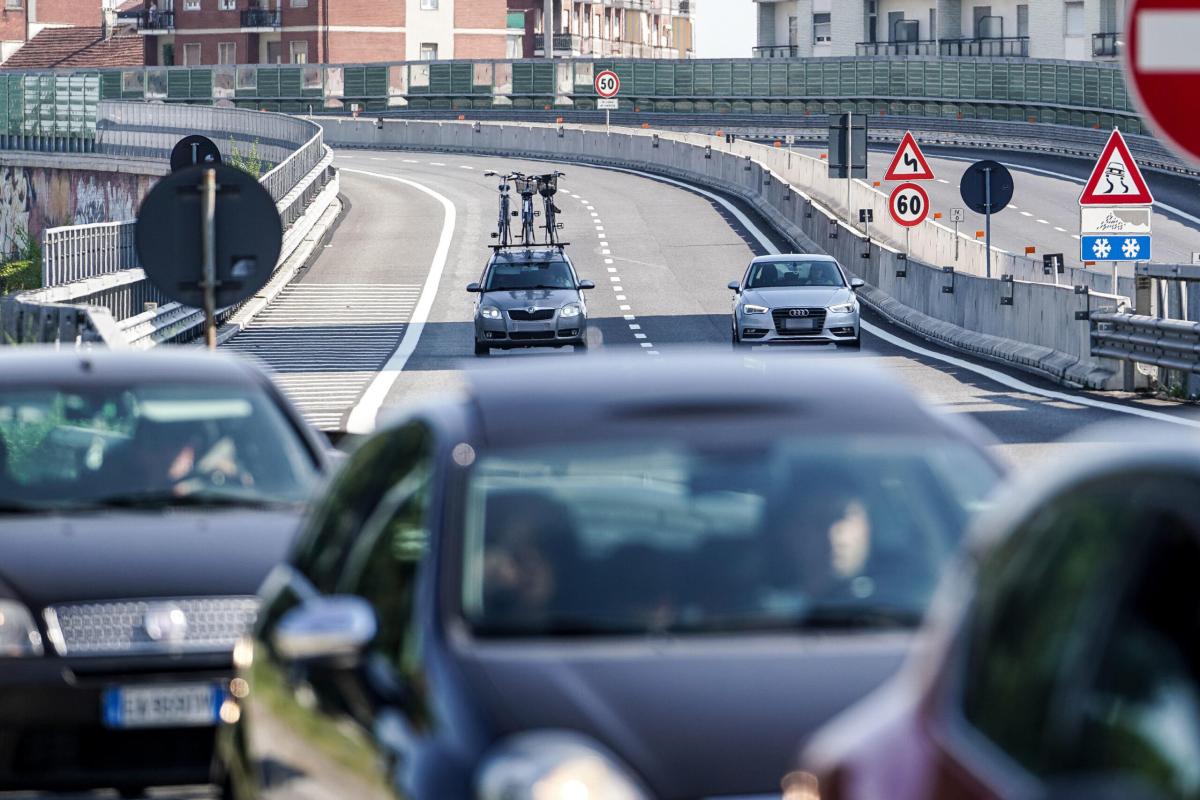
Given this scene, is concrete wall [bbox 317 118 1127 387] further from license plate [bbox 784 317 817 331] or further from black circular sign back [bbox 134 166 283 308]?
black circular sign back [bbox 134 166 283 308]

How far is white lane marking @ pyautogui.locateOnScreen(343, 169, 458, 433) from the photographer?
75.7 ft

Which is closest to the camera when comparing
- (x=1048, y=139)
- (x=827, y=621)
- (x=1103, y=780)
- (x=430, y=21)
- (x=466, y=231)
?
(x=1103, y=780)

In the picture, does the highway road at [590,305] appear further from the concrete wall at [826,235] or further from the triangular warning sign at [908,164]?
the triangular warning sign at [908,164]

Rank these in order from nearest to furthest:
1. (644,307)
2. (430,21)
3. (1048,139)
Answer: (644,307)
(1048,139)
(430,21)

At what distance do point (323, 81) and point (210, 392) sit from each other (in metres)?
101

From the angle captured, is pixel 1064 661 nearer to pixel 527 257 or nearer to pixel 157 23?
pixel 527 257

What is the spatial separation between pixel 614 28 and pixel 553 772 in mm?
171760

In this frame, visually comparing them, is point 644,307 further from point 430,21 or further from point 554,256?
point 430,21

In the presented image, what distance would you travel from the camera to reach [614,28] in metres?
173

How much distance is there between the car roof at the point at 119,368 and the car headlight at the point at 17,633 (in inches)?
58.1

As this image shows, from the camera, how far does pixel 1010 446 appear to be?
18516 mm

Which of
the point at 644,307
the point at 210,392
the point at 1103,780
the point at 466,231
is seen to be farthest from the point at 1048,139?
the point at 1103,780

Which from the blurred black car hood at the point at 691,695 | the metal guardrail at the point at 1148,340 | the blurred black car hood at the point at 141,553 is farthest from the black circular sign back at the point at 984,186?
the blurred black car hood at the point at 691,695

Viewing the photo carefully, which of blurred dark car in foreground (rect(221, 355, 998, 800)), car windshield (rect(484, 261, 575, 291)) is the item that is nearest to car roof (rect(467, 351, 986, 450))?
blurred dark car in foreground (rect(221, 355, 998, 800))
